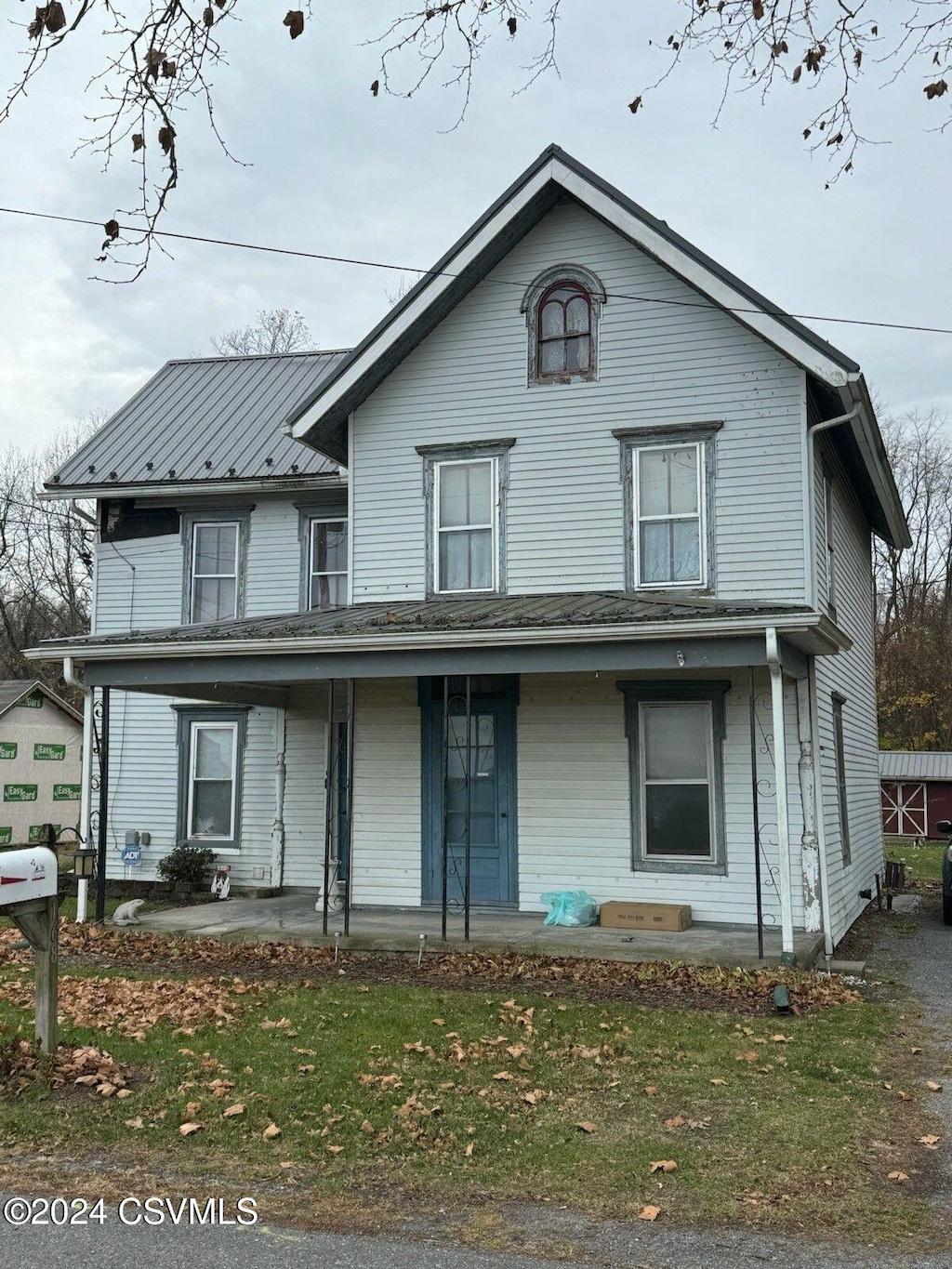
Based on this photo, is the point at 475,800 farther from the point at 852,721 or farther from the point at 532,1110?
the point at 532,1110

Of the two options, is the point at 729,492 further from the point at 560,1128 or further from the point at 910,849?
the point at 910,849

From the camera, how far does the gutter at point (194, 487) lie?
16375 mm

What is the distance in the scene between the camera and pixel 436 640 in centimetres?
1150

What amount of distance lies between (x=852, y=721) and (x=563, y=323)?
7.05 m

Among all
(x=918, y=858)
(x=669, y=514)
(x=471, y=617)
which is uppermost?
(x=669, y=514)

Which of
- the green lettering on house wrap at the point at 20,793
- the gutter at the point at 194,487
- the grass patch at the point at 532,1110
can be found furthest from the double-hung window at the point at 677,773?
the green lettering on house wrap at the point at 20,793

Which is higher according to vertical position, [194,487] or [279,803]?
[194,487]

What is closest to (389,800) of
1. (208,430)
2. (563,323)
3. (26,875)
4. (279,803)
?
(279,803)

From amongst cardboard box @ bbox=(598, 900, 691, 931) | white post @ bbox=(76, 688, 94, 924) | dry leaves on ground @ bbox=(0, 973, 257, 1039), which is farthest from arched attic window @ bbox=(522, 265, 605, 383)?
dry leaves on ground @ bbox=(0, 973, 257, 1039)

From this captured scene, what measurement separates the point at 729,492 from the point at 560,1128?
26.7 ft

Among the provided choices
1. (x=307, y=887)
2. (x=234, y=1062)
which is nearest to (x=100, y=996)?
(x=234, y=1062)

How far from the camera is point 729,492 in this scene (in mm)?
12727

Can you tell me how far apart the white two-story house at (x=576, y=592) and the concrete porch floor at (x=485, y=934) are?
404 millimetres

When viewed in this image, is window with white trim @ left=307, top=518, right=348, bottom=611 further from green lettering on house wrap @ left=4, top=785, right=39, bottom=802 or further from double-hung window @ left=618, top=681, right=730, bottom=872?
green lettering on house wrap @ left=4, top=785, right=39, bottom=802
